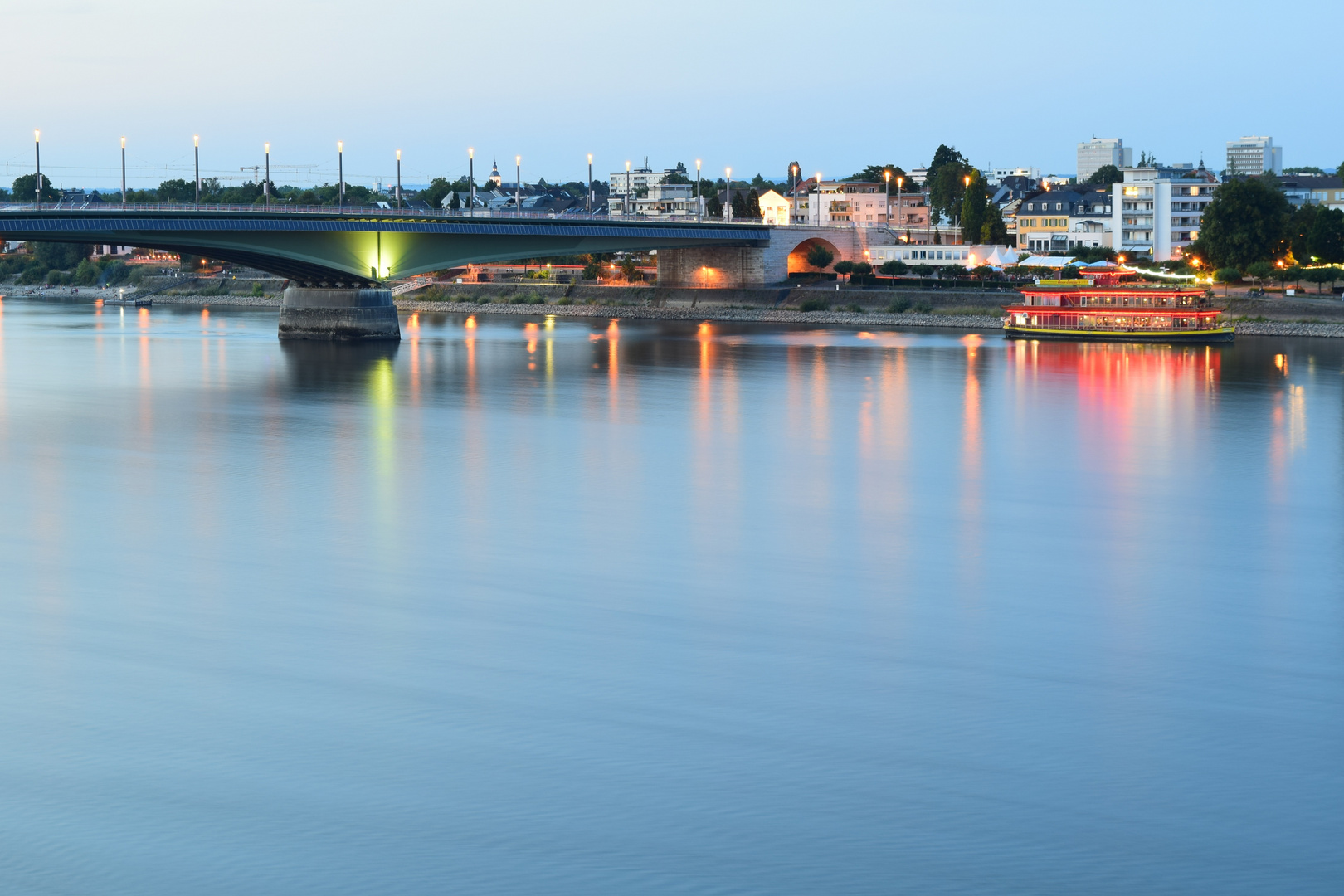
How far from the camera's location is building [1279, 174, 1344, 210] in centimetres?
8250

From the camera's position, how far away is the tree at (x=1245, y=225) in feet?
174

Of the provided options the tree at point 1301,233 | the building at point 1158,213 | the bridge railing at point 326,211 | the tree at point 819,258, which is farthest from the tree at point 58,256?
the tree at point 1301,233

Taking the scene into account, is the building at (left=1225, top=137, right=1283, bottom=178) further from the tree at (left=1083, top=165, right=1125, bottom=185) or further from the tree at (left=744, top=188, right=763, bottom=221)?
the tree at (left=744, top=188, right=763, bottom=221)

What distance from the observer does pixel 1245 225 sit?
53.3 meters

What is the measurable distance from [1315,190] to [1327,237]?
34.0 m

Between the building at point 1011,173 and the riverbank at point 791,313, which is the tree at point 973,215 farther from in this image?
the building at point 1011,173

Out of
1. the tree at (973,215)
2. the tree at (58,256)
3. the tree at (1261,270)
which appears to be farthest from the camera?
the tree at (58,256)

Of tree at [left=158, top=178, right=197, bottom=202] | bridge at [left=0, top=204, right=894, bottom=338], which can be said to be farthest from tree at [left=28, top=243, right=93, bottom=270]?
bridge at [left=0, top=204, right=894, bottom=338]

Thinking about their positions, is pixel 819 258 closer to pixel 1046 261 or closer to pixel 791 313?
pixel 791 313

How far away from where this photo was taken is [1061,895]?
328 inches

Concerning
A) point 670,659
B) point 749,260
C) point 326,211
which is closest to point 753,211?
point 749,260

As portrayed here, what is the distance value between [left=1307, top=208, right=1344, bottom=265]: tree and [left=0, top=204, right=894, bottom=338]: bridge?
19329 millimetres

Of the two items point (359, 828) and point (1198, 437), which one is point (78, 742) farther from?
point (1198, 437)

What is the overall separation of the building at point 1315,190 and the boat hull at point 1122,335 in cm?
3892
